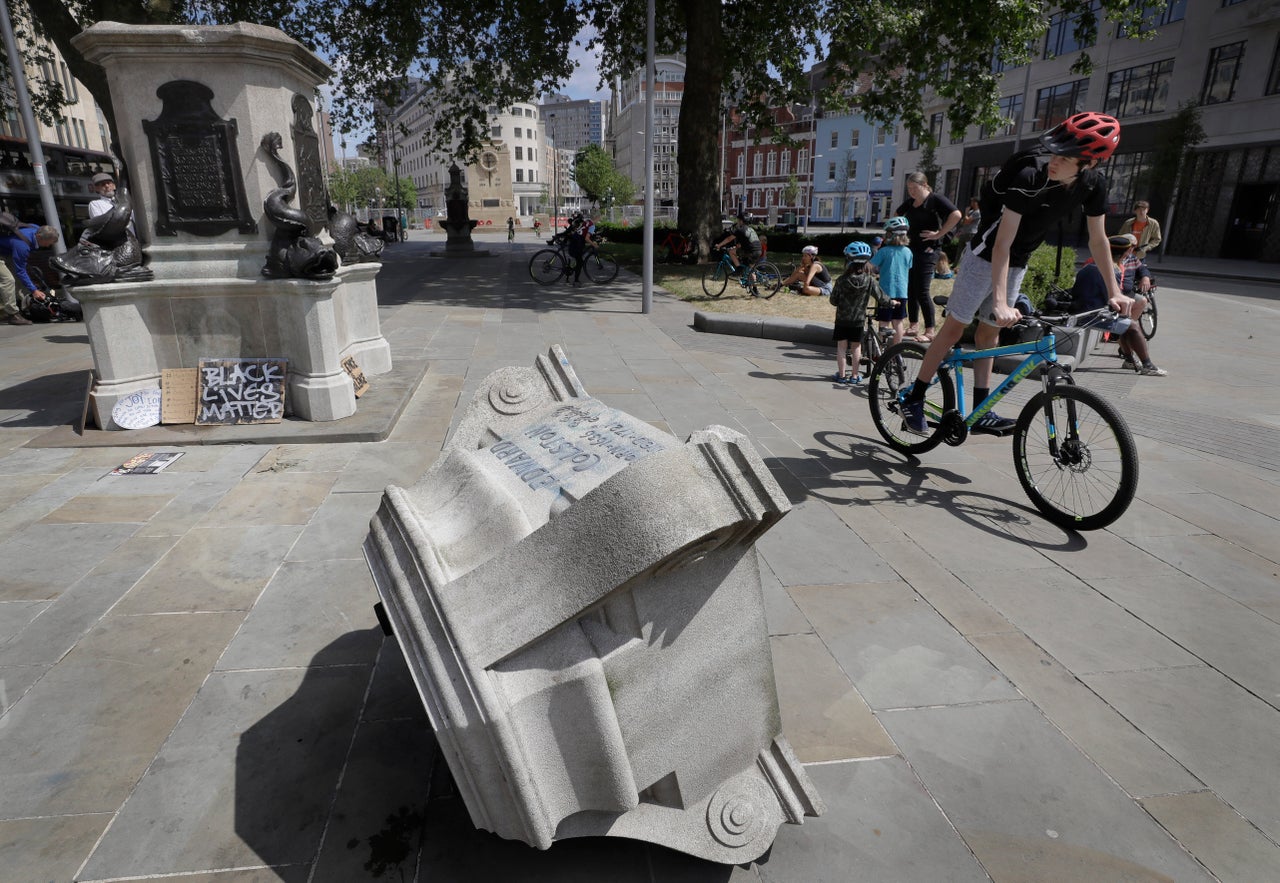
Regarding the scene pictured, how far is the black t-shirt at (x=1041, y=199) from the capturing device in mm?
4211

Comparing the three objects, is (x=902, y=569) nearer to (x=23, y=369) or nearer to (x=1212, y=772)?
(x=1212, y=772)

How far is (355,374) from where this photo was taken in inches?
271

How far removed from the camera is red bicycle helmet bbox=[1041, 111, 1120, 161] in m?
3.92

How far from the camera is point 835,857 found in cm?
214

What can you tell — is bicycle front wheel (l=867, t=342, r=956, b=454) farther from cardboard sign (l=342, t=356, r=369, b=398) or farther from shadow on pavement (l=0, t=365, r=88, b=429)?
shadow on pavement (l=0, t=365, r=88, b=429)

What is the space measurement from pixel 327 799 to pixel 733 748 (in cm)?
131

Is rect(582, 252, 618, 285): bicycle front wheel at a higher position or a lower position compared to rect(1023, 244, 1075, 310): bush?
lower

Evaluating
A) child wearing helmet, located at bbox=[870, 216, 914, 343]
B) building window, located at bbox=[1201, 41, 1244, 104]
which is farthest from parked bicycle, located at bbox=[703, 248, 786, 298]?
building window, located at bbox=[1201, 41, 1244, 104]

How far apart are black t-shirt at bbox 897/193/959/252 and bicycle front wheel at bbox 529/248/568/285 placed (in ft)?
33.5

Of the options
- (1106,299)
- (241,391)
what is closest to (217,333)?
(241,391)

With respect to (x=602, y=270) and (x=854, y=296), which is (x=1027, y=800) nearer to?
(x=854, y=296)

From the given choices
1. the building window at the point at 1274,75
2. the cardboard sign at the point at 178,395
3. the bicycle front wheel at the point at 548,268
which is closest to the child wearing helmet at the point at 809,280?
the bicycle front wheel at the point at 548,268

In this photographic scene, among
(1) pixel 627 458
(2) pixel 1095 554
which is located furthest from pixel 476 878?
(2) pixel 1095 554

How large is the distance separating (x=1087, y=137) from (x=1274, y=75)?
32.7m
